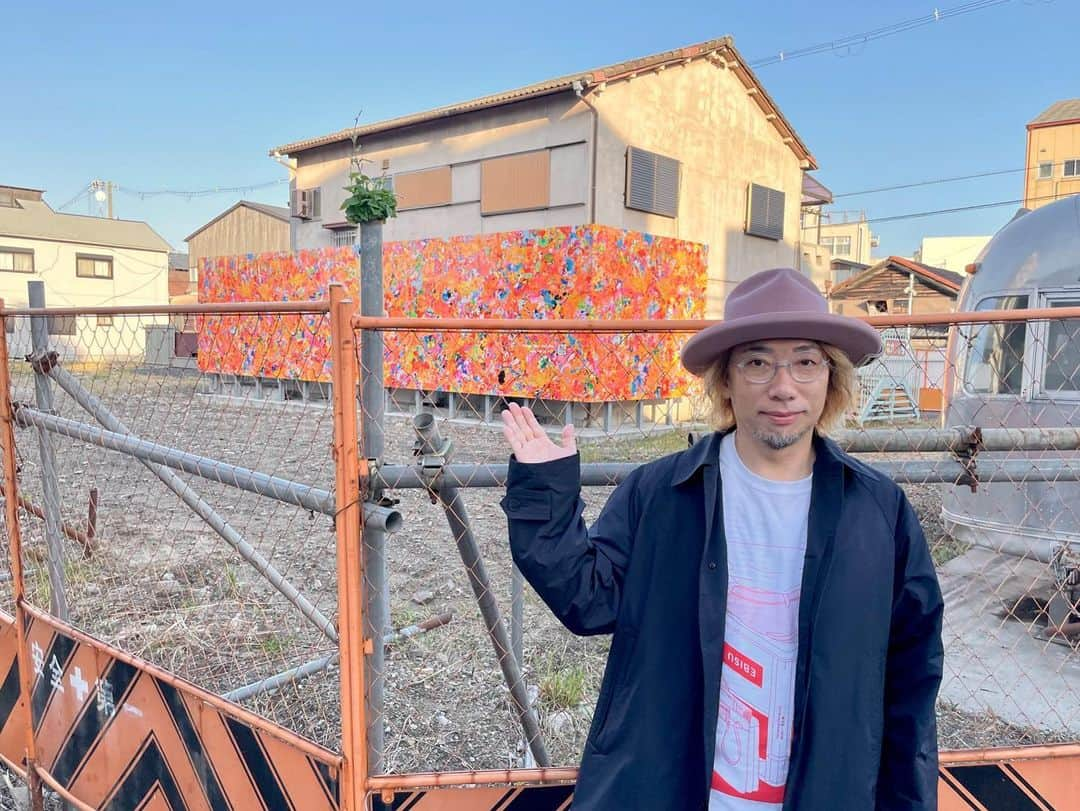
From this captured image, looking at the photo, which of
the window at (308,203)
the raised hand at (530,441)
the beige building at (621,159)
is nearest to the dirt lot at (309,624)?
the raised hand at (530,441)

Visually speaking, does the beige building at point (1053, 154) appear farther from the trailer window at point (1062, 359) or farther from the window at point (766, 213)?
the trailer window at point (1062, 359)

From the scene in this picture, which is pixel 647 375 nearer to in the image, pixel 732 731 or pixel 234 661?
pixel 234 661

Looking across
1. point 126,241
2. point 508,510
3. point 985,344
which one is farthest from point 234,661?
point 126,241

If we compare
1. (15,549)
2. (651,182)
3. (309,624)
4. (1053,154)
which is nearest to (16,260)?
(651,182)

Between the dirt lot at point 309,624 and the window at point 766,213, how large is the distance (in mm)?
10152

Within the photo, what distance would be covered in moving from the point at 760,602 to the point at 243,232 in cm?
3749

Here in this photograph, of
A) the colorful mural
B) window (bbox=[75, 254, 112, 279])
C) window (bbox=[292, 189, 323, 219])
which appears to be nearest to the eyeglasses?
the colorful mural

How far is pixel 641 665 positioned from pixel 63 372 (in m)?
2.51

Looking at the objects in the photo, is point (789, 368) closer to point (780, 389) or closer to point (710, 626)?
point (780, 389)

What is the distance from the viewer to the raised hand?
4.59 feet

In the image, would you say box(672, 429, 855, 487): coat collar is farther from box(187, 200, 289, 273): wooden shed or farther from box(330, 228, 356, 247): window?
box(187, 200, 289, 273): wooden shed

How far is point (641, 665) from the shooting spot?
4.66ft

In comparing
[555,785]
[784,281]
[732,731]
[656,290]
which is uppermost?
[656,290]

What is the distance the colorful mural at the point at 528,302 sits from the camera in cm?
1203
